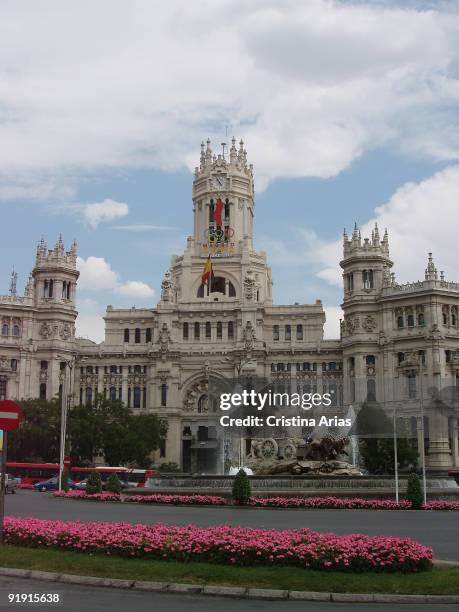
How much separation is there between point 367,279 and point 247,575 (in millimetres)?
93417

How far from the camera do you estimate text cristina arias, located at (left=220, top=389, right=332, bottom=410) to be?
60000mm

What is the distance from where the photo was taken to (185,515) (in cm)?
3566

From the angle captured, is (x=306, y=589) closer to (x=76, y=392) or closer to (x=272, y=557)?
(x=272, y=557)

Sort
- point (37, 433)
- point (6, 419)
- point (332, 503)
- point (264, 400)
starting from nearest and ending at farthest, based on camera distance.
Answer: point (6, 419) < point (332, 503) < point (264, 400) < point (37, 433)

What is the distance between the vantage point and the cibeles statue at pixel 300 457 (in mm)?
51719

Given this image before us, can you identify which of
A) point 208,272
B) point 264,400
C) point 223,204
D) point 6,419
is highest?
point 223,204

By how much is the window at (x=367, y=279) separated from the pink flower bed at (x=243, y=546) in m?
89.8

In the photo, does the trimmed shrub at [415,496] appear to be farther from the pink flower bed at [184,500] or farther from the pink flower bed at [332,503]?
the pink flower bed at [184,500]

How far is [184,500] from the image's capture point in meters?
44.0

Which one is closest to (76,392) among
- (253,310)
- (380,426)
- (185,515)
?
(253,310)

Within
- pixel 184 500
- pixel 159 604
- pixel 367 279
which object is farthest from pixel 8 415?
pixel 367 279

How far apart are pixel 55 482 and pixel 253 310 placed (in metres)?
45.1

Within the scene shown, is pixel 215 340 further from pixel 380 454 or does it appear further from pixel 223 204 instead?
pixel 380 454

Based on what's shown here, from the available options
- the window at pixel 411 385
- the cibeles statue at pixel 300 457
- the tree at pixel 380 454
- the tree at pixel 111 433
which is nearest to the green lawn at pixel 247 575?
the cibeles statue at pixel 300 457
